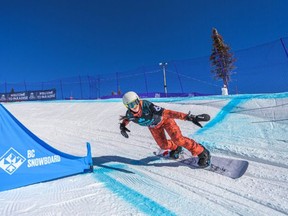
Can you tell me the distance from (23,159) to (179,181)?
231 centimetres

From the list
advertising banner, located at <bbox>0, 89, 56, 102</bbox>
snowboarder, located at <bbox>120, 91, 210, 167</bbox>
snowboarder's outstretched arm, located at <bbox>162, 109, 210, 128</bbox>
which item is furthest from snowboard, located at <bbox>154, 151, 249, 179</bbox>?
advertising banner, located at <bbox>0, 89, 56, 102</bbox>

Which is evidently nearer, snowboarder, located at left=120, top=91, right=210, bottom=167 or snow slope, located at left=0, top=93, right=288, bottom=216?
snow slope, located at left=0, top=93, right=288, bottom=216

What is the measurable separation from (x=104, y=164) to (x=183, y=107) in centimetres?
564

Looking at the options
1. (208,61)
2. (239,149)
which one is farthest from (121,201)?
(208,61)

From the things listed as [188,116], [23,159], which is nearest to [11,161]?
[23,159]

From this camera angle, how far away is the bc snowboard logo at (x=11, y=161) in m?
3.75

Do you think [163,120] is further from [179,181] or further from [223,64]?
[223,64]

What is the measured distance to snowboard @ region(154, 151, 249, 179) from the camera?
3.96 m

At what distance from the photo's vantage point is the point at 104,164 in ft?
16.9

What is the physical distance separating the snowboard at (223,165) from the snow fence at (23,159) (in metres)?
2.04

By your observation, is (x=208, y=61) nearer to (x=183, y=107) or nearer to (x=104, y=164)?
(x=183, y=107)

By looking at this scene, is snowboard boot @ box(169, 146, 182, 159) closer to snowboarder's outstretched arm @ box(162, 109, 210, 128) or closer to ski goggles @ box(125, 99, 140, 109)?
snowboarder's outstretched arm @ box(162, 109, 210, 128)

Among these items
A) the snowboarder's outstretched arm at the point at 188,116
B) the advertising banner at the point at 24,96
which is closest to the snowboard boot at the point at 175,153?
the snowboarder's outstretched arm at the point at 188,116

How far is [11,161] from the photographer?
12.5 feet
